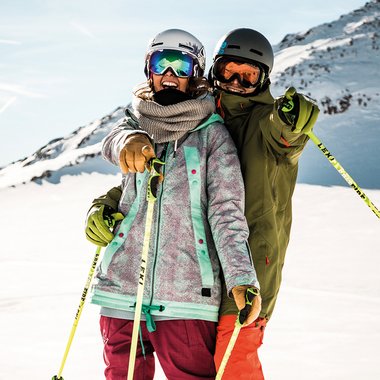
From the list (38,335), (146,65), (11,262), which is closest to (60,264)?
(11,262)

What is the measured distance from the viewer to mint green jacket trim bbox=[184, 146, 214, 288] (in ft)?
9.46

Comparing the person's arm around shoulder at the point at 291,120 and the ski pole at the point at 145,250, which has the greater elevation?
the person's arm around shoulder at the point at 291,120

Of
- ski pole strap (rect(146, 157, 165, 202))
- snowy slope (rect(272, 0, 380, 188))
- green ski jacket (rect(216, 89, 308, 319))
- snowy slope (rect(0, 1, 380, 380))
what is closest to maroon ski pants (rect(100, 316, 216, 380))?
green ski jacket (rect(216, 89, 308, 319))

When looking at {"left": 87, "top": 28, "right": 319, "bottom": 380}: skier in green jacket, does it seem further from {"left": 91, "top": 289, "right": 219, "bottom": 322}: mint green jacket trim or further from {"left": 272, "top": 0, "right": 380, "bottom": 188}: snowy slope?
{"left": 272, "top": 0, "right": 380, "bottom": 188}: snowy slope

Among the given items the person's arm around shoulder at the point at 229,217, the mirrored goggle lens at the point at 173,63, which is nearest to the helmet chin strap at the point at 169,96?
the mirrored goggle lens at the point at 173,63

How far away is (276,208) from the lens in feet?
10.2

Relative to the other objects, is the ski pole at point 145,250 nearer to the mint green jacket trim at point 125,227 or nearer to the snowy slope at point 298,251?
the mint green jacket trim at point 125,227

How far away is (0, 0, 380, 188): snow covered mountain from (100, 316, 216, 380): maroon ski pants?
446 inches

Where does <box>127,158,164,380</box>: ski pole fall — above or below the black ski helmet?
below

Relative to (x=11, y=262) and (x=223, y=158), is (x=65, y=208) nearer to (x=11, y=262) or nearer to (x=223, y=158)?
(x=11, y=262)

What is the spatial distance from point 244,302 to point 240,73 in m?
1.26

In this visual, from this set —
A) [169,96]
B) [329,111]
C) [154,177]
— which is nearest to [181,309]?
[154,177]

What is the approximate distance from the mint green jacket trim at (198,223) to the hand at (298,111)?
50cm

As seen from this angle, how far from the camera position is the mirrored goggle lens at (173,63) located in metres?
3.19
